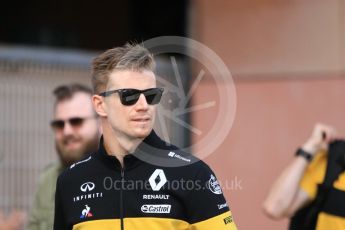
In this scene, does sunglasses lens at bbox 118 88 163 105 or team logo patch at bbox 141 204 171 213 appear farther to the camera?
sunglasses lens at bbox 118 88 163 105

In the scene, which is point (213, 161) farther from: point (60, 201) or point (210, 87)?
point (60, 201)

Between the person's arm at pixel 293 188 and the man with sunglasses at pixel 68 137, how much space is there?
130 centimetres

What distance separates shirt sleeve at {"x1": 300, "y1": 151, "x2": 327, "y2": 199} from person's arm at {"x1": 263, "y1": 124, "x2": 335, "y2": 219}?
27mm

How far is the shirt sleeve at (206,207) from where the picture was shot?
134 inches

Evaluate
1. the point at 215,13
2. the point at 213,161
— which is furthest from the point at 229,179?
the point at 215,13

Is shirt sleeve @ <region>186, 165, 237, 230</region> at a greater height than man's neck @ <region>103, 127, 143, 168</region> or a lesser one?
lesser

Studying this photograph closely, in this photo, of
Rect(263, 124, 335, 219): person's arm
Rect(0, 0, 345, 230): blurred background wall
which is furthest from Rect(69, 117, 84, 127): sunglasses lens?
Rect(0, 0, 345, 230): blurred background wall

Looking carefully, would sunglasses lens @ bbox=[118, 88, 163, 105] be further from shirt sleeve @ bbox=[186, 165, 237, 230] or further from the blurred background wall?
the blurred background wall

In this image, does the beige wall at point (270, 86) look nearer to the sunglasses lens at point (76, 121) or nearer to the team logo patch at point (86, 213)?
the sunglasses lens at point (76, 121)

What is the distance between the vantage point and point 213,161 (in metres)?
7.98

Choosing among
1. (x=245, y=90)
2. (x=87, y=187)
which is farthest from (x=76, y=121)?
(x=245, y=90)

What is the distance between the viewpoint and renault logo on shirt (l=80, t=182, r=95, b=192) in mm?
3652

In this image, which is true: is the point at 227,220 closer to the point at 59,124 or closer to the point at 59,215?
the point at 59,215

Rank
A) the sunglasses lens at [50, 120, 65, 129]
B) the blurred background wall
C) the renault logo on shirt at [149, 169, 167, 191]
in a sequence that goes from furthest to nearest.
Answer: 1. the blurred background wall
2. the sunglasses lens at [50, 120, 65, 129]
3. the renault logo on shirt at [149, 169, 167, 191]
